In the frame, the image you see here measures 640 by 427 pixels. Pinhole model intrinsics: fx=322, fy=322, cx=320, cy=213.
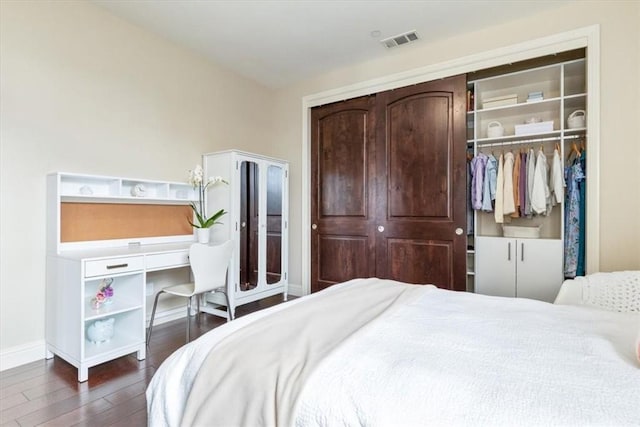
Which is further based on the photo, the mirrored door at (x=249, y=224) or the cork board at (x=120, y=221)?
the mirrored door at (x=249, y=224)

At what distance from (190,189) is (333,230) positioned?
161 centimetres

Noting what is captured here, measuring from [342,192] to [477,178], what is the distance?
54.9 inches

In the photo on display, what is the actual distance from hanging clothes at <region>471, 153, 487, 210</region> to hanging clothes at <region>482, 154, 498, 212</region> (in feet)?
0.11

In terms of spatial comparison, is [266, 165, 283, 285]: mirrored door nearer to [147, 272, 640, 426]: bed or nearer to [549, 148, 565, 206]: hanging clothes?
[147, 272, 640, 426]: bed

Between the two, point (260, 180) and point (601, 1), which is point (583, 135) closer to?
point (601, 1)

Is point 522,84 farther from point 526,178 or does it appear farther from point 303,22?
point 303,22

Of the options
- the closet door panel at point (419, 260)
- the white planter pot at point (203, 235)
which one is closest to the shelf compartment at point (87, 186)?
the white planter pot at point (203, 235)

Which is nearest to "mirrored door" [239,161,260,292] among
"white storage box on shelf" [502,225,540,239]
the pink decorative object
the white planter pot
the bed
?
the white planter pot

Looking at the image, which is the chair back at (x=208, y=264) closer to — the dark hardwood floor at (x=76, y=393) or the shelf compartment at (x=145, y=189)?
the dark hardwood floor at (x=76, y=393)

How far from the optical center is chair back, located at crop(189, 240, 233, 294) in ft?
8.14

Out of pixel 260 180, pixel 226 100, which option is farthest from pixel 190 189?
pixel 226 100

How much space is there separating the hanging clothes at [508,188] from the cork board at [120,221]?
300cm

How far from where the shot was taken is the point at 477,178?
2975mm

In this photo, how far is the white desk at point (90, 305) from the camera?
2014 millimetres
